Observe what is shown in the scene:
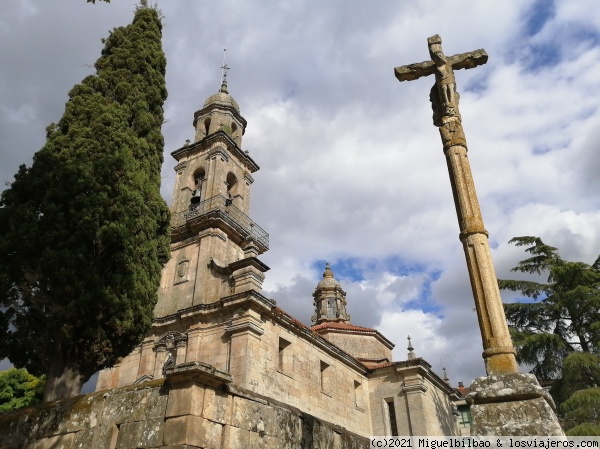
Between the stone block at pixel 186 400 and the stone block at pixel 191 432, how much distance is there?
60 millimetres

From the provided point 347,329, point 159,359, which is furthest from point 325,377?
point 347,329

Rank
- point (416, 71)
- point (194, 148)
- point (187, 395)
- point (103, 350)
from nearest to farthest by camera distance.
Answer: point (187, 395) → point (416, 71) → point (103, 350) → point (194, 148)

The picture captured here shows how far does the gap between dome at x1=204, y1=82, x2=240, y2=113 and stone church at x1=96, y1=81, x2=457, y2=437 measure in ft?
0.22

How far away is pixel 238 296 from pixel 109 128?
22.2 ft

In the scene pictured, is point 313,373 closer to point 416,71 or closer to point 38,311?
Result: point 38,311

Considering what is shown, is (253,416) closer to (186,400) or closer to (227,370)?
(186,400)

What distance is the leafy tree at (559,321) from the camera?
12.2m

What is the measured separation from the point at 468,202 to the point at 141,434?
15.4 feet

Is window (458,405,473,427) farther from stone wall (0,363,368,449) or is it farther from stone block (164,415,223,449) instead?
stone block (164,415,223,449)

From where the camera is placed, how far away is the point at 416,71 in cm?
652

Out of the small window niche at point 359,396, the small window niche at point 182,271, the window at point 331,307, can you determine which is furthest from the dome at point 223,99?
the small window niche at point 359,396

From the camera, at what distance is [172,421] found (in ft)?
16.2

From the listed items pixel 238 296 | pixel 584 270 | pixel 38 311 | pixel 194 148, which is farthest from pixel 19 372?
pixel 584 270

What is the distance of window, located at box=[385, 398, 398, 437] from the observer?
1997cm
